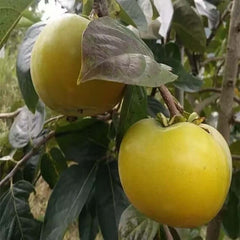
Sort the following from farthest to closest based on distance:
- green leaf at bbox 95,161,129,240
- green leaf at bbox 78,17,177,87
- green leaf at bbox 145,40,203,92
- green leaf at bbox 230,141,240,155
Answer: green leaf at bbox 230,141,240,155 < green leaf at bbox 145,40,203,92 < green leaf at bbox 95,161,129,240 < green leaf at bbox 78,17,177,87

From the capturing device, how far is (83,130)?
2.66ft

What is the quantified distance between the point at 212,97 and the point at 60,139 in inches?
17.8

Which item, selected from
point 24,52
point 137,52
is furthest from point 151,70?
point 24,52

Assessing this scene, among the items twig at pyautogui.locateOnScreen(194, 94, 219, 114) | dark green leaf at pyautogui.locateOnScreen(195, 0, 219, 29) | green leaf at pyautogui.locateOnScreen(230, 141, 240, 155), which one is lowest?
green leaf at pyautogui.locateOnScreen(230, 141, 240, 155)

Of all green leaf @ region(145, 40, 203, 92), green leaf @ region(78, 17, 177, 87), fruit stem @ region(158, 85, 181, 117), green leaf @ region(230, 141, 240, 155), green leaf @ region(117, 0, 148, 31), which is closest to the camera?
green leaf @ region(78, 17, 177, 87)

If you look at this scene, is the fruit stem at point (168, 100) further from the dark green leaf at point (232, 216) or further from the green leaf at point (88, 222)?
the dark green leaf at point (232, 216)

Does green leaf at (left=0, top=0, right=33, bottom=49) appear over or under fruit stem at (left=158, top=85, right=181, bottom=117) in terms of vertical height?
over

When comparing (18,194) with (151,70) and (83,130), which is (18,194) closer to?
(83,130)

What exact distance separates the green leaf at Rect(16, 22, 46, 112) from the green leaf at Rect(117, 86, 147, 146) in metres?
0.16

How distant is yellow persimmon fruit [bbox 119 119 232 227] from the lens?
456 mm

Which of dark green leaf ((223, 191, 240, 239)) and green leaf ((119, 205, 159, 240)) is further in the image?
dark green leaf ((223, 191, 240, 239))

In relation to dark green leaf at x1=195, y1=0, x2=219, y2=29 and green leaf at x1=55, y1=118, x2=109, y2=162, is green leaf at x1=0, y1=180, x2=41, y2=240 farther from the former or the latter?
dark green leaf at x1=195, y1=0, x2=219, y2=29

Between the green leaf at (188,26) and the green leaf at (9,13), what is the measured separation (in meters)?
0.44

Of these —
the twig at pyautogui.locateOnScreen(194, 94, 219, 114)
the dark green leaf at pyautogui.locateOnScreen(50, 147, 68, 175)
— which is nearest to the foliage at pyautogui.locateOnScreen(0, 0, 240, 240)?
the dark green leaf at pyautogui.locateOnScreen(50, 147, 68, 175)
